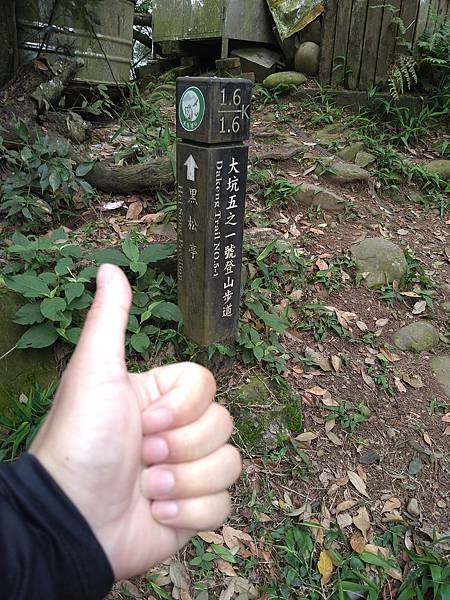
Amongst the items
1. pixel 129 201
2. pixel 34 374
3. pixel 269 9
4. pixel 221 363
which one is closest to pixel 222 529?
pixel 221 363

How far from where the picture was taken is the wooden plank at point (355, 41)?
5973 millimetres

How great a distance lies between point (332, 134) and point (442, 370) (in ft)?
11.2

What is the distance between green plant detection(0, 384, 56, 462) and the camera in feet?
7.69

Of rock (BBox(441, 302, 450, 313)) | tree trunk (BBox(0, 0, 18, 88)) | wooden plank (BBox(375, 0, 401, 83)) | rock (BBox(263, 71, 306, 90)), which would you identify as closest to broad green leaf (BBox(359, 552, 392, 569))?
rock (BBox(441, 302, 450, 313))

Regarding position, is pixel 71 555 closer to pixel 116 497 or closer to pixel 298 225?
pixel 116 497

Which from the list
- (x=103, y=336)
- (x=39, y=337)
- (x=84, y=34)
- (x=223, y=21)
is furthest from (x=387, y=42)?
(x=103, y=336)

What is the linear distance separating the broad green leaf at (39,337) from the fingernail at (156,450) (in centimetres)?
172

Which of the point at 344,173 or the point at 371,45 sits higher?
the point at 371,45

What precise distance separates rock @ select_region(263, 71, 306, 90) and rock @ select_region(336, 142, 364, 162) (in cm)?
170

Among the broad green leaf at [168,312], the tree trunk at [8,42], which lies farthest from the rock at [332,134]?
the broad green leaf at [168,312]

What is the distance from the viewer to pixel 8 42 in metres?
4.54

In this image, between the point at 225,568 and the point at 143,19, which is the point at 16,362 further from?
the point at 143,19

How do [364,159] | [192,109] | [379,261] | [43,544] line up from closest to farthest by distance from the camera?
[43,544]
[192,109]
[379,261]
[364,159]

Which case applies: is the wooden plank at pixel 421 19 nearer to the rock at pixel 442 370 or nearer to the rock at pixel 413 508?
the rock at pixel 442 370
